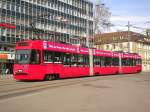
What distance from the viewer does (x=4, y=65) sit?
48469mm

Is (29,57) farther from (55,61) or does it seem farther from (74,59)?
(74,59)

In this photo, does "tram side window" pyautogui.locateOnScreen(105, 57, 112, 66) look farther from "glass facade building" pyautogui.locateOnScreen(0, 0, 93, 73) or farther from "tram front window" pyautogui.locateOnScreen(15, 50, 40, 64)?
"tram front window" pyautogui.locateOnScreen(15, 50, 40, 64)

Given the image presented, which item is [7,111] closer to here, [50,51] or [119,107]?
[119,107]

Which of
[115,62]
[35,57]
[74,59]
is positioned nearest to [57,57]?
Answer: [35,57]

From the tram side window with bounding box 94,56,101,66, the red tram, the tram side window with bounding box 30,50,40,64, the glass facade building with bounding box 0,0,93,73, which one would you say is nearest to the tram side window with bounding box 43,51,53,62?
the red tram

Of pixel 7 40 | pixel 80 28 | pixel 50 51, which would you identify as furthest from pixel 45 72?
pixel 80 28

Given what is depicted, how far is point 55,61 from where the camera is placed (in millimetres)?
24688

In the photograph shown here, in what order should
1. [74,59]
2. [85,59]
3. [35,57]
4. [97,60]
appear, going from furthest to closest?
1. [97,60]
2. [85,59]
3. [74,59]
4. [35,57]

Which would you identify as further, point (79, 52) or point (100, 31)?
point (100, 31)

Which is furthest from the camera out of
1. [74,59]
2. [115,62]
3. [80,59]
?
[115,62]

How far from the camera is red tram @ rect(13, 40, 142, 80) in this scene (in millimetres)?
22547

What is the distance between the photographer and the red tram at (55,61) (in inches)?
888

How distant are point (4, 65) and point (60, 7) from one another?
833 inches

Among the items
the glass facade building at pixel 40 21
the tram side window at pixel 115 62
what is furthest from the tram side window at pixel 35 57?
the glass facade building at pixel 40 21
